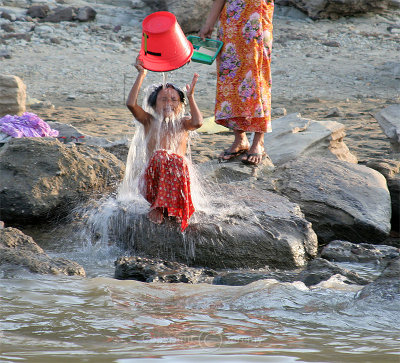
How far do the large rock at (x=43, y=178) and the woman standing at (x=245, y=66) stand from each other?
1211 millimetres

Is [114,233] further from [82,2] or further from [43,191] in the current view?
[82,2]

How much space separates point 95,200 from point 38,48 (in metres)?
7.54

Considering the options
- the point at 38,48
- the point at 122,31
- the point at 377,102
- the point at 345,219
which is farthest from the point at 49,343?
the point at 122,31

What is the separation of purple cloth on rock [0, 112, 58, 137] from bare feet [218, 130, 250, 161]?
6.11 ft

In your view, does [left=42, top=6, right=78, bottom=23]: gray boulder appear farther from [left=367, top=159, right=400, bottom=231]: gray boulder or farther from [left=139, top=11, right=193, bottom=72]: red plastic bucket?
[left=139, top=11, right=193, bottom=72]: red plastic bucket

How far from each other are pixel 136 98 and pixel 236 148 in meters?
1.36

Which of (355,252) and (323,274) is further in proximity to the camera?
(355,252)

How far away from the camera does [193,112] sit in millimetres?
4500

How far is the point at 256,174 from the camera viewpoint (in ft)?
17.7

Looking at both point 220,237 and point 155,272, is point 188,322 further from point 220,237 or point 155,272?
point 220,237

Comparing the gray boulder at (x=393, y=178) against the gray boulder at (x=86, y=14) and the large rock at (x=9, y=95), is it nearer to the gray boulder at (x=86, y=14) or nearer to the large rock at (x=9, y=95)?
the large rock at (x=9, y=95)

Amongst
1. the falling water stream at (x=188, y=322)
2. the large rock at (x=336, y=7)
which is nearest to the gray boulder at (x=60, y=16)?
the large rock at (x=336, y=7)

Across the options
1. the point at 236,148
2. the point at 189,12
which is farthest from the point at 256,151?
the point at 189,12

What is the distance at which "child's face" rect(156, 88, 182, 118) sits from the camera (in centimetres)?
461
